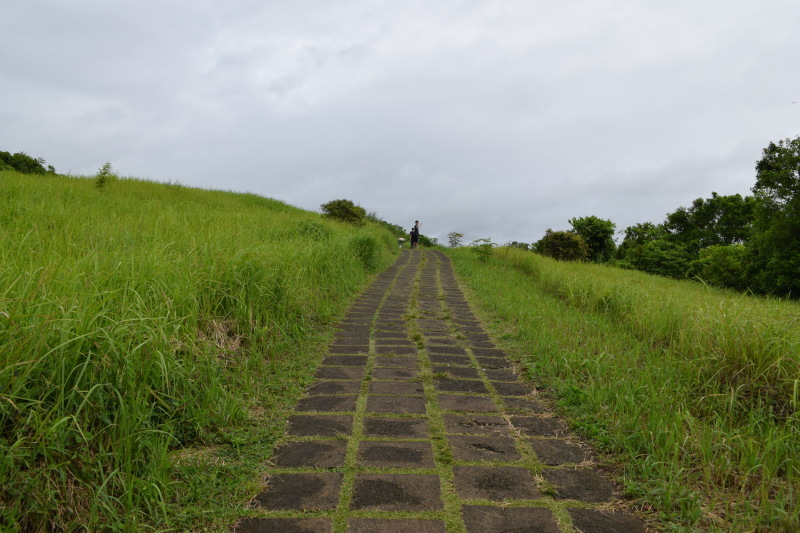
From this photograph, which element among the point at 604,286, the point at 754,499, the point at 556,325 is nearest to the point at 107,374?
the point at 754,499

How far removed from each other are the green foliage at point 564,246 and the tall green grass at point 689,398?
13139 millimetres

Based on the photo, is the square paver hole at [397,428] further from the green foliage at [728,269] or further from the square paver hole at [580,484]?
the green foliage at [728,269]

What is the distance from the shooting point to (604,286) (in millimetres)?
7777

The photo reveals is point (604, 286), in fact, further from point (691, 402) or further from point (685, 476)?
point (685, 476)

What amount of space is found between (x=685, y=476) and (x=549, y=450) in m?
0.75

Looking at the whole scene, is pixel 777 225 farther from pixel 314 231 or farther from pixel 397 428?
pixel 397 428

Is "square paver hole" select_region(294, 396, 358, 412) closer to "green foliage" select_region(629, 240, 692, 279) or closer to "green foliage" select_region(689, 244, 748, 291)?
"green foliage" select_region(689, 244, 748, 291)

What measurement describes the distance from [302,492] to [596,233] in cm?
2356

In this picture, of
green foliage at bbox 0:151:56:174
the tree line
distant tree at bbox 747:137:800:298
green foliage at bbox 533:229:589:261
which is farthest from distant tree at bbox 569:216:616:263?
green foliage at bbox 0:151:56:174

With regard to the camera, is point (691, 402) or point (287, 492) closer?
point (287, 492)

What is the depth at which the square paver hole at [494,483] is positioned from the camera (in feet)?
8.08

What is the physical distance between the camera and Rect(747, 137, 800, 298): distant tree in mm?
14344

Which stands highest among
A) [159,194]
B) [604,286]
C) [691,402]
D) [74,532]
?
[159,194]

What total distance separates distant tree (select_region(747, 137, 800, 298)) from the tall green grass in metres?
11.4
